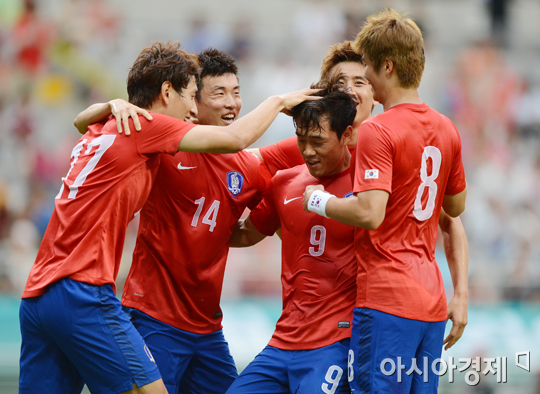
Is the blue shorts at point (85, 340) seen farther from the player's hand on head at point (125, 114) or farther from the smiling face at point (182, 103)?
the smiling face at point (182, 103)

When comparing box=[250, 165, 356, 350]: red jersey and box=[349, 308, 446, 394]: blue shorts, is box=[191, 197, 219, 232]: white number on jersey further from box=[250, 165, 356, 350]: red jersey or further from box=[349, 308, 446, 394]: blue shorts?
box=[349, 308, 446, 394]: blue shorts

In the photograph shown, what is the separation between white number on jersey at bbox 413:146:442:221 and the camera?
12.9 ft

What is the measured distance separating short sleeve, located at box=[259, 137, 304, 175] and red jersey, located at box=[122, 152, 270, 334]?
0.40 metres

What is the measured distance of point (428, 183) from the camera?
13.0ft

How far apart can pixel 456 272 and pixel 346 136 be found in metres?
1.18

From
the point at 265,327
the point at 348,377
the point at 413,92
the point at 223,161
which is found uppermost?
the point at 413,92

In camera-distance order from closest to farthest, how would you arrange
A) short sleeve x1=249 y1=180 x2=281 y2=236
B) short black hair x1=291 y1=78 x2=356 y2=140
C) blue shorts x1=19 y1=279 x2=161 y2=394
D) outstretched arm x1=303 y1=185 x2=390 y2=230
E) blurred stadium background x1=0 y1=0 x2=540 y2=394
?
outstretched arm x1=303 y1=185 x2=390 y2=230 → blue shorts x1=19 y1=279 x2=161 y2=394 → short black hair x1=291 y1=78 x2=356 y2=140 → short sleeve x1=249 y1=180 x2=281 y2=236 → blurred stadium background x1=0 y1=0 x2=540 y2=394

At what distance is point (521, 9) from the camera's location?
1633 centimetres

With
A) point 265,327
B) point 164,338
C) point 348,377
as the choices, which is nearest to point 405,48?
point 348,377

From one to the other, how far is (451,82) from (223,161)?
31.4ft

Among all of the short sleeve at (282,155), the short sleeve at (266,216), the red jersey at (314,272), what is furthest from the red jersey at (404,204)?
the short sleeve at (282,155)

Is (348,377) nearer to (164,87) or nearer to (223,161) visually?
(223,161)

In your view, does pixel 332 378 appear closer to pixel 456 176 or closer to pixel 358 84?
pixel 456 176

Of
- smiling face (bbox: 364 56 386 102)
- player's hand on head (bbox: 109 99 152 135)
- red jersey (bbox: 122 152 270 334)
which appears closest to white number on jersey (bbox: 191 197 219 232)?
red jersey (bbox: 122 152 270 334)
